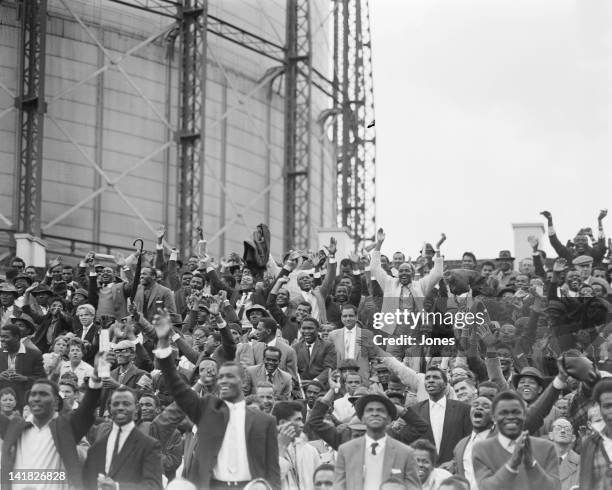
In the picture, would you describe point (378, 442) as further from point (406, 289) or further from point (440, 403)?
point (406, 289)

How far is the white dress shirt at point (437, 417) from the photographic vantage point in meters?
15.4

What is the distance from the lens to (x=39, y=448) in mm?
13234

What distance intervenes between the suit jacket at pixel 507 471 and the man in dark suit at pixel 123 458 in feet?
8.66

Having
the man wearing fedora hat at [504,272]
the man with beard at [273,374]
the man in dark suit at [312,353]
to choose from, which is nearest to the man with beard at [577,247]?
the man wearing fedora hat at [504,272]

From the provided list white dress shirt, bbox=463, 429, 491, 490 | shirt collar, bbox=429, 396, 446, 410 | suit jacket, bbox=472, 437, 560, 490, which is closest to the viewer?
suit jacket, bbox=472, 437, 560, 490

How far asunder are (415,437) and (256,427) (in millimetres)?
2683

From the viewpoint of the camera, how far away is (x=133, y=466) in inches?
511

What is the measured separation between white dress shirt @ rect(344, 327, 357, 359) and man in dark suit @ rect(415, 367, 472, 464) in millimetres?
3812

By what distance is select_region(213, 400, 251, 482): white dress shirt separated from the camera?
12.6 metres

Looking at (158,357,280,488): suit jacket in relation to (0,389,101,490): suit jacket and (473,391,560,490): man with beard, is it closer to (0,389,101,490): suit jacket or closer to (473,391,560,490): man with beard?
(0,389,101,490): suit jacket

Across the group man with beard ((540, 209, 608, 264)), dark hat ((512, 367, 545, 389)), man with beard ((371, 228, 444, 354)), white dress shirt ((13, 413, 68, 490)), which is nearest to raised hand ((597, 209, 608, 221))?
man with beard ((540, 209, 608, 264))

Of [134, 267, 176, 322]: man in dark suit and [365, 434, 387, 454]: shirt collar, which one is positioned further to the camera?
[134, 267, 176, 322]: man in dark suit

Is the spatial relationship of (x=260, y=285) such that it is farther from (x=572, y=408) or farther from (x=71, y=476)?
(x=71, y=476)

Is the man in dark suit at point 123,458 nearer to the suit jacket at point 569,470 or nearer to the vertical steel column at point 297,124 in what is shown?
the suit jacket at point 569,470
